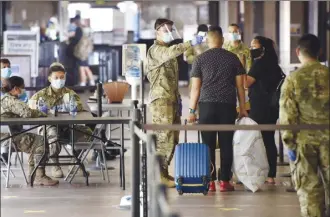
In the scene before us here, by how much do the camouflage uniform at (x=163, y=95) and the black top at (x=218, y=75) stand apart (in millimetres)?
543

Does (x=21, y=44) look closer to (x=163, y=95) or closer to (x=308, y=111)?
(x=163, y=95)

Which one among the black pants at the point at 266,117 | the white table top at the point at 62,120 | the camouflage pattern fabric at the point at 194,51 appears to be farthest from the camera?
the camouflage pattern fabric at the point at 194,51

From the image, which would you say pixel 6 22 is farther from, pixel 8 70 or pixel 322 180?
pixel 322 180

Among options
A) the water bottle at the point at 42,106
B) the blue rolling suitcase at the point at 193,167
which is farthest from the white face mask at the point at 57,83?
the blue rolling suitcase at the point at 193,167

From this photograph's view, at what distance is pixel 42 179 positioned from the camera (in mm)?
12461

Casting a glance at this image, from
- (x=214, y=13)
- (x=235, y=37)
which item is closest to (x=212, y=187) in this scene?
(x=235, y=37)

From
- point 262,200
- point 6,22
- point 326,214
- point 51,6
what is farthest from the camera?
point 51,6

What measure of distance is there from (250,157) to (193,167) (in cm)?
92

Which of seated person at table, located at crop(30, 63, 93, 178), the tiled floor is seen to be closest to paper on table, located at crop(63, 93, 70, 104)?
seated person at table, located at crop(30, 63, 93, 178)

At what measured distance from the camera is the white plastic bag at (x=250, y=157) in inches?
459

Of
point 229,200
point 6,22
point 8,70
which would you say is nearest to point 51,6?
point 6,22

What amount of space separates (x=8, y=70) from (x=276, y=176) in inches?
140

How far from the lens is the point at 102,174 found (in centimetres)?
1334

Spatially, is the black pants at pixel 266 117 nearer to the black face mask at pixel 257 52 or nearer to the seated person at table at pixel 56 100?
the black face mask at pixel 257 52
